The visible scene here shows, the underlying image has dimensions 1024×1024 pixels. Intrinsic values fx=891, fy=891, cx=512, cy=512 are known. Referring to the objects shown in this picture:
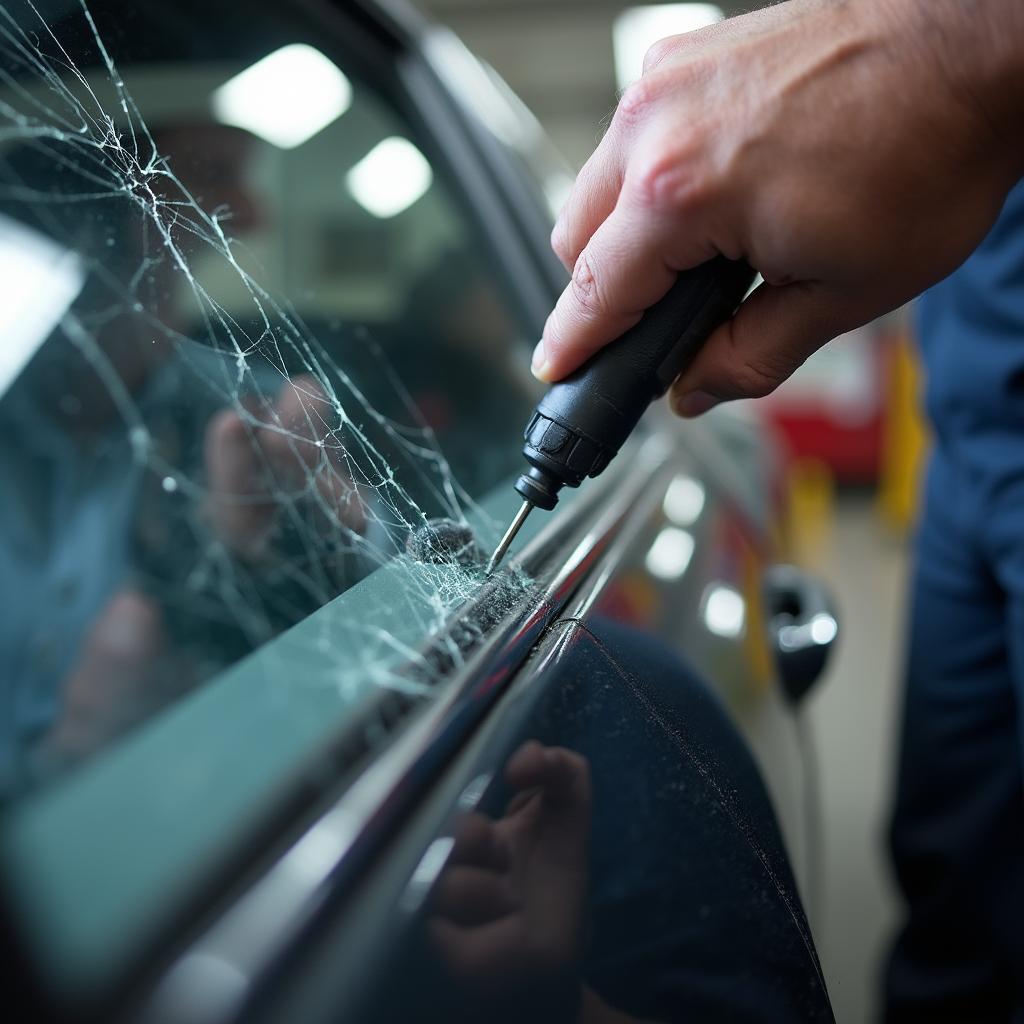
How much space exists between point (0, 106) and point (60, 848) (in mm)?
409

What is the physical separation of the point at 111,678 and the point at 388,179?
0.81 m

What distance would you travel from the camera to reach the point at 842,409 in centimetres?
510

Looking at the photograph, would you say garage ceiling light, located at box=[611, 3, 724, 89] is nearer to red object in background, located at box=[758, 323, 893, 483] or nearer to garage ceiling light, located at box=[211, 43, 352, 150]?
red object in background, located at box=[758, 323, 893, 483]

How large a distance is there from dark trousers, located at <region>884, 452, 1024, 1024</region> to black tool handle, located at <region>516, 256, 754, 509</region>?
81 cm

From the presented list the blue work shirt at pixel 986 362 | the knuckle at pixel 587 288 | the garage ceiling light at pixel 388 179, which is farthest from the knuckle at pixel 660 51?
the blue work shirt at pixel 986 362

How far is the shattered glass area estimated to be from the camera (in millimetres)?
471

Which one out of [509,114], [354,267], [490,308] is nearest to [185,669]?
[354,267]

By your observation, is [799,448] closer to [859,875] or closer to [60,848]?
[859,875]

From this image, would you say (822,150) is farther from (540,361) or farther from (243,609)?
(243,609)

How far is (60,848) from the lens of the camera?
0.34 metres

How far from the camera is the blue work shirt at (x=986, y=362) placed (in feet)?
3.53

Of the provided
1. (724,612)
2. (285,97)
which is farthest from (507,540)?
(285,97)

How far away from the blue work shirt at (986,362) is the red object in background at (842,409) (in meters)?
3.85

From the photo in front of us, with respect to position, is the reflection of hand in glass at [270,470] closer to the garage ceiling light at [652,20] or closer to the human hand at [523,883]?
the human hand at [523,883]
